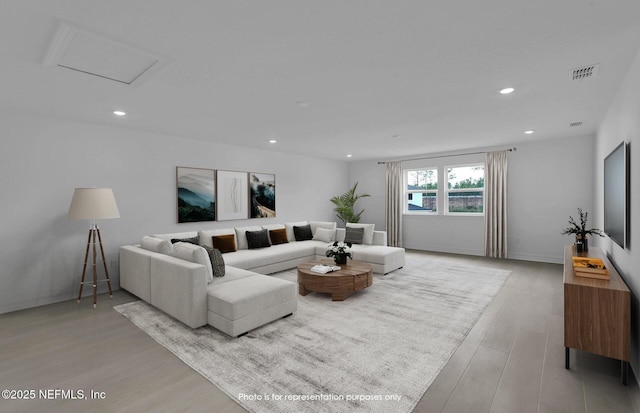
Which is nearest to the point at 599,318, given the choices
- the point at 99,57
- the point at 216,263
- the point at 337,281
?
the point at 337,281

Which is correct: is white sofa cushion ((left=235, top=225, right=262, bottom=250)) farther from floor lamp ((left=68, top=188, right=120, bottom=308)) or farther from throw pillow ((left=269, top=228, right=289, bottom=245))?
floor lamp ((left=68, top=188, right=120, bottom=308))

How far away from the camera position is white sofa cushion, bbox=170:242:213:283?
→ 3.28 metres

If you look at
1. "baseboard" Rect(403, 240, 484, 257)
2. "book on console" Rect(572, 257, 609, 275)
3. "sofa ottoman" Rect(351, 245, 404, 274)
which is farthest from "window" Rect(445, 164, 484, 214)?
"book on console" Rect(572, 257, 609, 275)

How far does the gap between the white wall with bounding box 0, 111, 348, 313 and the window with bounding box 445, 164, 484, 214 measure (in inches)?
219

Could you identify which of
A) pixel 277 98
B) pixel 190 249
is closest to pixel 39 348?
pixel 190 249

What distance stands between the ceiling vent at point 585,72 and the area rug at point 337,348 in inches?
102

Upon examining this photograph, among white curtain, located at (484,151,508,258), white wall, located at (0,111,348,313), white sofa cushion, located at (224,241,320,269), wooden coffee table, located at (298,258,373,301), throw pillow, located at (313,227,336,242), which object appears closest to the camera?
white wall, located at (0,111,348,313)

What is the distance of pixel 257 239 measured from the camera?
563 centimetres

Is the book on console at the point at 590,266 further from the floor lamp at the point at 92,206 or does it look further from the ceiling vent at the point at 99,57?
the floor lamp at the point at 92,206

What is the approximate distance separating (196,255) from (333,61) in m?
2.39

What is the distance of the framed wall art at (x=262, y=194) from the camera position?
21.2ft

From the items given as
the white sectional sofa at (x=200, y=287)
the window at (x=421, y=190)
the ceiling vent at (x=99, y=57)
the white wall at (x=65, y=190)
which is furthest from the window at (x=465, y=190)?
the ceiling vent at (x=99, y=57)

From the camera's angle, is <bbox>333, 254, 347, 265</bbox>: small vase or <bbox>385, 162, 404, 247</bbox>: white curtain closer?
<bbox>333, 254, 347, 265</bbox>: small vase

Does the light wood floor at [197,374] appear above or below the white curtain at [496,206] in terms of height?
below
